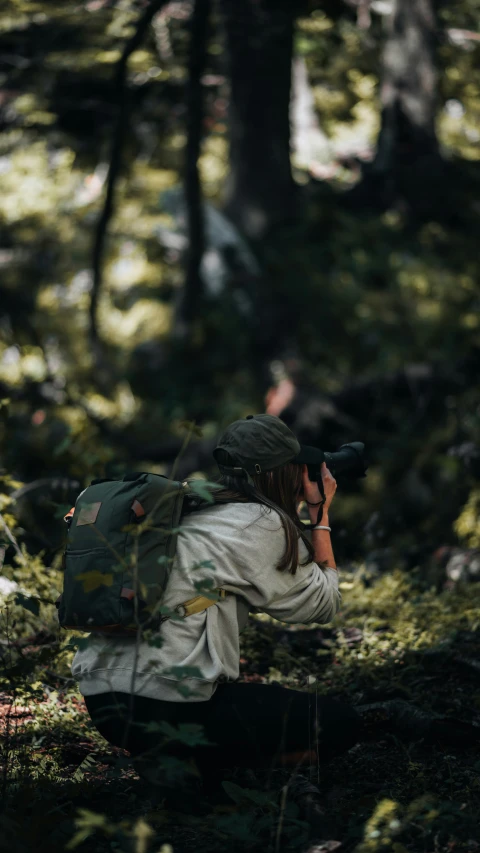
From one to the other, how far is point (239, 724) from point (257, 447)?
976 millimetres

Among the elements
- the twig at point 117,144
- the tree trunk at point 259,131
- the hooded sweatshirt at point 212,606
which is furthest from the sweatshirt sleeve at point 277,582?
the tree trunk at point 259,131

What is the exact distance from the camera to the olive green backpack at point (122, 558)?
294 centimetres

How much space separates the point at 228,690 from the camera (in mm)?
3270

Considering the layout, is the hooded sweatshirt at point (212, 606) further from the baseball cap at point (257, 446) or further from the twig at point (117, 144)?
the twig at point (117, 144)

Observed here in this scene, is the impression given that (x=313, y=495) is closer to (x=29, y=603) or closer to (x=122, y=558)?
(x=122, y=558)

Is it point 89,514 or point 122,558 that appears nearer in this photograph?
point 122,558

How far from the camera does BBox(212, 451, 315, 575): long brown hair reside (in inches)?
126

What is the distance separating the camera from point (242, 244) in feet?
39.3

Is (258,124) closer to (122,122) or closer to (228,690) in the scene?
(122,122)

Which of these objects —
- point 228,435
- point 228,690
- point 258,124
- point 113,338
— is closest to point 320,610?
point 228,690

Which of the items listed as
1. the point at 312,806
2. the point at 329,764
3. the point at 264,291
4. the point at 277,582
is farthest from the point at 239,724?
the point at 264,291

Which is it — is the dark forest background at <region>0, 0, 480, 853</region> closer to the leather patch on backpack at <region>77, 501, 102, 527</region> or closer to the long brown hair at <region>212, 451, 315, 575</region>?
the long brown hair at <region>212, 451, 315, 575</region>

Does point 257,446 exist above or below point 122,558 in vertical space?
above

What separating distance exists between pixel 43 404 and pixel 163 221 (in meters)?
3.97
